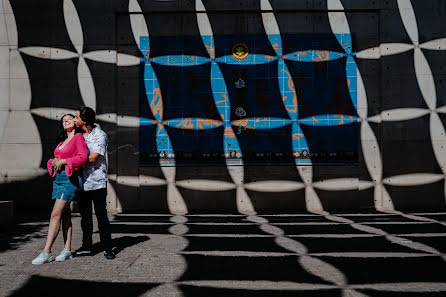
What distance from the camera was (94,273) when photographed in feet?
14.1

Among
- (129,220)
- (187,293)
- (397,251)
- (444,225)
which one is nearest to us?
(187,293)

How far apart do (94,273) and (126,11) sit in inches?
280

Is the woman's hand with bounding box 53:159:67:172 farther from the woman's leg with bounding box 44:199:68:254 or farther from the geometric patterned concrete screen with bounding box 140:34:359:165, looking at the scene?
the geometric patterned concrete screen with bounding box 140:34:359:165

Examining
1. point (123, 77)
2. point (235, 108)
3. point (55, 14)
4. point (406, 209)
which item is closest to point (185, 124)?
point (235, 108)

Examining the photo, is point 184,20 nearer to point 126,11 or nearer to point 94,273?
point 126,11

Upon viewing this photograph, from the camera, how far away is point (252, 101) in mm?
9625

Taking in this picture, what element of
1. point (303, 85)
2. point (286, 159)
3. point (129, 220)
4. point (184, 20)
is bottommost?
point (129, 220)

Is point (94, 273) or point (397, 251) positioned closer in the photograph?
point (94, 273)

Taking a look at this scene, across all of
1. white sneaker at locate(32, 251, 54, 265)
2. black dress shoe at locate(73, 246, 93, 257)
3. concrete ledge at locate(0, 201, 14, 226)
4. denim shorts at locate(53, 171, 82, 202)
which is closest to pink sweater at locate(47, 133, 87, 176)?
denim shorts at locate(53, 171, 82, 202)

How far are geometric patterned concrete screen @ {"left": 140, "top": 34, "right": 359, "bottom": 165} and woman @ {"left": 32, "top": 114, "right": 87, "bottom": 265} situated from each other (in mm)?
4746

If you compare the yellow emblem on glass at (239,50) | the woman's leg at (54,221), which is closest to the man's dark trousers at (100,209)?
the woman's leg at (54,221)

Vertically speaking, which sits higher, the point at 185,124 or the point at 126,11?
the point at 126,11

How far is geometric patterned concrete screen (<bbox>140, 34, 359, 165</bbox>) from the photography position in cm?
958

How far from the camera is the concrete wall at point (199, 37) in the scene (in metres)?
9.57
